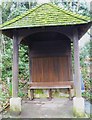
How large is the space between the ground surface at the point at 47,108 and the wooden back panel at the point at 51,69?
33.2 inches

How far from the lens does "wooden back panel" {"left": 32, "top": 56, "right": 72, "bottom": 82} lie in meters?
7.84

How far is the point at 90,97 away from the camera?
313 inches

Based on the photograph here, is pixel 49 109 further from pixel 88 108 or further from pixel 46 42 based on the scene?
pixel 46 42

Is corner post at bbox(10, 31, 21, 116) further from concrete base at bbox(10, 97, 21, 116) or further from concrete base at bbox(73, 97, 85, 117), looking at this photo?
concrete base at bbox(73, 97, 85, 117)

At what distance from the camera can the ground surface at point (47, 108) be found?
5.69m

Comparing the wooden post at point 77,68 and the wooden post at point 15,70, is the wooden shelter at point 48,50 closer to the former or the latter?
the wooden post at point 15,70

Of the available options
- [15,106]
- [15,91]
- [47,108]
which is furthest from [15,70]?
[47,108]

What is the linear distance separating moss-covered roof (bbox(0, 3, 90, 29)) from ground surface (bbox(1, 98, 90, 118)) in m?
2.65

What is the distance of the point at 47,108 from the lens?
650 cm

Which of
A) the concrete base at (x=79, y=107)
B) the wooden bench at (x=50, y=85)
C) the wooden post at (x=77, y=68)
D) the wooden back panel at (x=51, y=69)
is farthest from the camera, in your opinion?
the wooden back panel at (x=51, y=69)

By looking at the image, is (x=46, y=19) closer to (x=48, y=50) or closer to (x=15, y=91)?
(x=48, y=50)

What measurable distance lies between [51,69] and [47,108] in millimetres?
1894

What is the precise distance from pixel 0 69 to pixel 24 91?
210cm

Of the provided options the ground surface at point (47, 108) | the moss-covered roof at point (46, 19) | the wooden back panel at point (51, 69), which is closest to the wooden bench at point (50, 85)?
the wooden back panel at point (51, 69)
